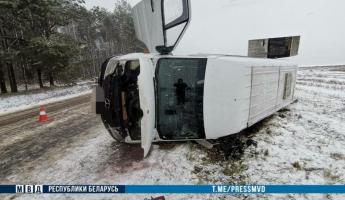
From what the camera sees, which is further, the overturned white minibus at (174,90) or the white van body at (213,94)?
the overturned white minibus at (174,90)

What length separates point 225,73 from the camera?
4047 millimetres

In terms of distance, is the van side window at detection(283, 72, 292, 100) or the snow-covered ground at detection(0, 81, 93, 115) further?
the snow-covered ground at detection(0, 81, 93, 115)

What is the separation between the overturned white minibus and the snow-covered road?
0.44m

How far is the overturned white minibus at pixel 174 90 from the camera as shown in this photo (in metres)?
4.04

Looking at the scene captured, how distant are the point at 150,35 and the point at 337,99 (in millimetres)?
7266

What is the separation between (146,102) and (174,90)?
0.70 m

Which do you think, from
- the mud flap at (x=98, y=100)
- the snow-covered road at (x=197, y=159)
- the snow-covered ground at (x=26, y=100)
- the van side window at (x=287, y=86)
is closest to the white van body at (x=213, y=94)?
the snow-covered road at (x=197, y=159)

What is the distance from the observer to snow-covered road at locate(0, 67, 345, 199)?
3.63 metres

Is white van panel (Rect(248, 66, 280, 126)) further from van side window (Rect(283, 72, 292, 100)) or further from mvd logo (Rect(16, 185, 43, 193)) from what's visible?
mvd logo (Rect(16, 185, 43, 193))

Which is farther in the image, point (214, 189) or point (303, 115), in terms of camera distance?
point (303, 115)

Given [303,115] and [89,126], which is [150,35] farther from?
[303,115]

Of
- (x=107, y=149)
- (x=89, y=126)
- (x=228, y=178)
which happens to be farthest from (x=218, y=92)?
(x=89, y=126)

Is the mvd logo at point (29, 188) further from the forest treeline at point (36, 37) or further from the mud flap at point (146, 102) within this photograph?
the forest treeline at point (36, 37)

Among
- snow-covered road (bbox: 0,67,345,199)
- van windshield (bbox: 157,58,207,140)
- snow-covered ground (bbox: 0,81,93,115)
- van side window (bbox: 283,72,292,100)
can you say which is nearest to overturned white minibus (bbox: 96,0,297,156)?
van windshield (bbox: 157,58,207,140)
